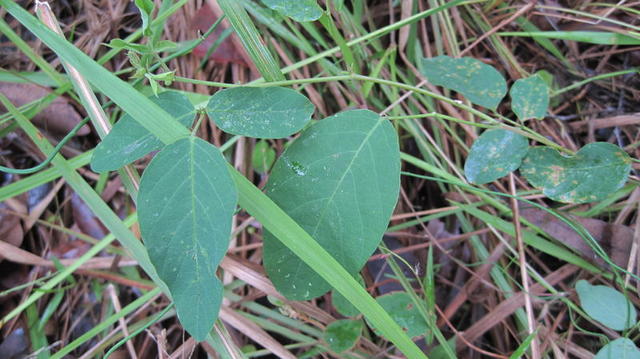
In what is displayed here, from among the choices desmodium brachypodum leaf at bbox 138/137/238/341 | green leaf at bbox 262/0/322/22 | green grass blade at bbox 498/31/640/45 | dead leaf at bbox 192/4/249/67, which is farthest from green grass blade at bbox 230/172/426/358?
green grass blade at bbox 498/31/640/45

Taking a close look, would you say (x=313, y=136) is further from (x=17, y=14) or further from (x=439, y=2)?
(x=439, y=2)

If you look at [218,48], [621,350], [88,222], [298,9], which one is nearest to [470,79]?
[298,9]

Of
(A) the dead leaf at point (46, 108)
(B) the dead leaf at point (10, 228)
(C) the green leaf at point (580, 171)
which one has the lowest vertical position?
(C) the green leaf at point (580, 171)

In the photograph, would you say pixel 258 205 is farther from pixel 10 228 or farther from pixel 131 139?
pixel 10 228

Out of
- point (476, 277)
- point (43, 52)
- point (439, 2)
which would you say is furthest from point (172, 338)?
point (439, 2)

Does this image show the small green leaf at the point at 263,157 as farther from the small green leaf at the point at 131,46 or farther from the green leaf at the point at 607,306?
the green leaf at the point at 607,306

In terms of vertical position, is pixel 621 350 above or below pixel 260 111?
below

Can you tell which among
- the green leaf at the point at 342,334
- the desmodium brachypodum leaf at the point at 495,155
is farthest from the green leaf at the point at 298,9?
the green leaf at the point at 342,334
